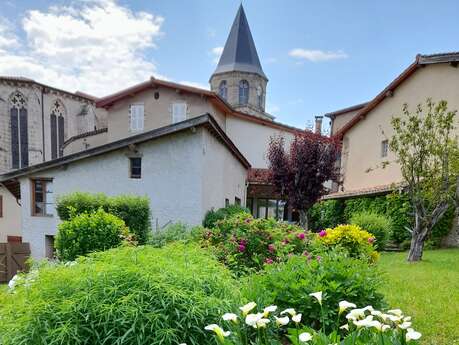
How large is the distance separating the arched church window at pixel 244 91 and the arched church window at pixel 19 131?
24.7 m

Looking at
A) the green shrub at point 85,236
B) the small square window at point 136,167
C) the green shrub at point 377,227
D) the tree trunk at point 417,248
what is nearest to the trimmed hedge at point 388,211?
the green shrub at point 377,227

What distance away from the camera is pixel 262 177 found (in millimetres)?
19750

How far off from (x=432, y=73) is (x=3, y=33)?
75.3 ft

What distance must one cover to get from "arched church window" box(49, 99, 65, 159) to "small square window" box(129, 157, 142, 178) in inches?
882

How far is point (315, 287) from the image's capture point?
247 centimetres

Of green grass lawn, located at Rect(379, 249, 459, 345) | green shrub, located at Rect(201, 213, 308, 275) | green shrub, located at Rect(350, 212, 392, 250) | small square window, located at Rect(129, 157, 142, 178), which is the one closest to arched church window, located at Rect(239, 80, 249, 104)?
green shrub, located at Rect(350, 212, 392, 250)

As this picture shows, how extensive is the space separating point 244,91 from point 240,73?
2.44 meters

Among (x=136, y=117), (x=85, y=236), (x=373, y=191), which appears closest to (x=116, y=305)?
(x=85, y=236)

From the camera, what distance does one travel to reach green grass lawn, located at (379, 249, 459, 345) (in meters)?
3.47

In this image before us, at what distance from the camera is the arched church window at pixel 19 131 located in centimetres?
2727

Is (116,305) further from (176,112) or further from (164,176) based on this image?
(176,112)

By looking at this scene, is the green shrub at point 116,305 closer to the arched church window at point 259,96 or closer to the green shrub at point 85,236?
the green shrub at point 85,236

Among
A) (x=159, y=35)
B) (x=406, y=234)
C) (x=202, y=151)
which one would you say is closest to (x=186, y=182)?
(x=202, y=151)

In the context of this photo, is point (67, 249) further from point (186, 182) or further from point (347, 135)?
point (347, 135)
